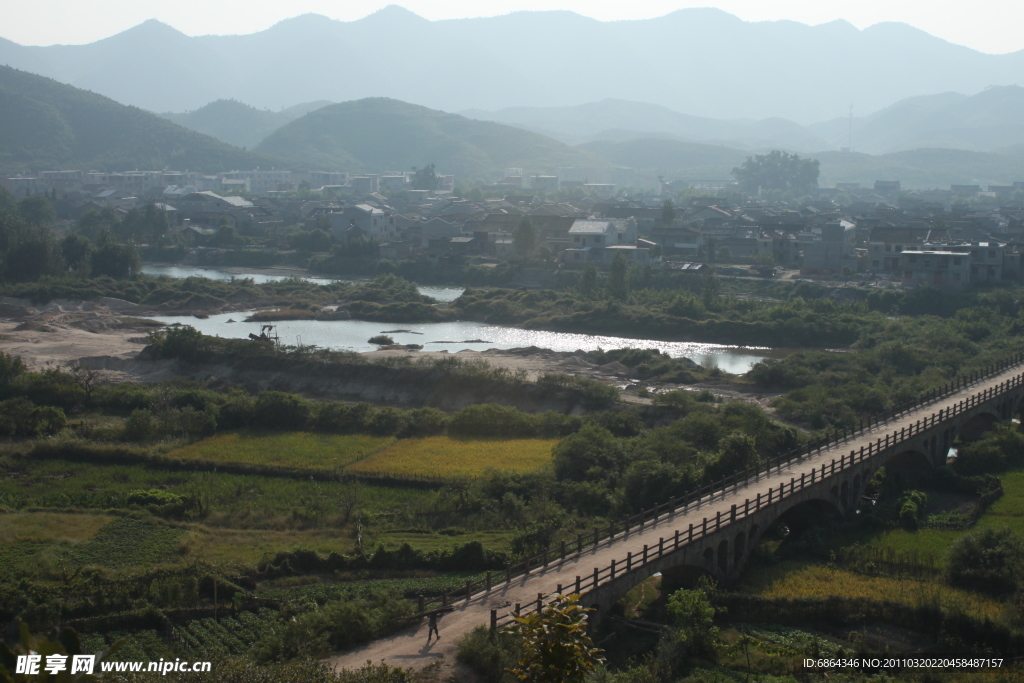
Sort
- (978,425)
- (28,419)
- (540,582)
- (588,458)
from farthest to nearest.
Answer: (978,425), (28,419), (588,458), (540,582)

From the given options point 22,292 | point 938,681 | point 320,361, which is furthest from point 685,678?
point 22,292

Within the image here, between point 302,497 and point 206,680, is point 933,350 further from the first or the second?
point 206,680

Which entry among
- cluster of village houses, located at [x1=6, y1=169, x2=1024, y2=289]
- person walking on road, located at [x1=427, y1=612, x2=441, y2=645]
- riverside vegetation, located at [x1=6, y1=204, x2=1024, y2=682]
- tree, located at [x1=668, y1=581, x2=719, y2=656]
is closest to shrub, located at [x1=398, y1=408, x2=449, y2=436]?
riverside vegetation, located at [x1=6, y1=204, x2=1024, y2=682]

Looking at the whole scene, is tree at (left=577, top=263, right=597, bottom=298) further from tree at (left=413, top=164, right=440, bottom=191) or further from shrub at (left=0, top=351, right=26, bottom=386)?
tree at (left=413, top=164, right=440, bottom=191)

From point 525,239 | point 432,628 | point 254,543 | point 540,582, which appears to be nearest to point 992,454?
point 540,582

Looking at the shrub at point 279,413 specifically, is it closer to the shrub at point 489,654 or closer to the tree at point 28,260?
the shrub at point 489,654

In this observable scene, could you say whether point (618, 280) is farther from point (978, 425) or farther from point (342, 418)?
point (342, 418)
